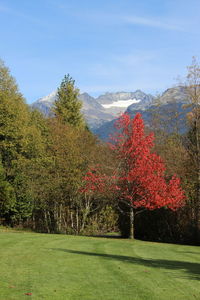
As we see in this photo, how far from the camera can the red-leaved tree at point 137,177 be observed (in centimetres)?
2698

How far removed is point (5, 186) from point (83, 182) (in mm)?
7649

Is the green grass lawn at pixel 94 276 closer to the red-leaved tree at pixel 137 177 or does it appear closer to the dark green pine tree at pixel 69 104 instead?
the red-leaved tree at pixel 137 177

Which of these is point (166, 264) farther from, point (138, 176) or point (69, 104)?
point (69, 104)

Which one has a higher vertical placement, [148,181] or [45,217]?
[148,181]

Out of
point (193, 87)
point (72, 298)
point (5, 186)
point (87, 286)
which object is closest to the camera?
point (72, 298)

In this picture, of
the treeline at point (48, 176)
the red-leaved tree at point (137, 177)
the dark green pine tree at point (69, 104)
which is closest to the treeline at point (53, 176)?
the treeline at point (48, 176)

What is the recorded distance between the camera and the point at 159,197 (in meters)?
26.5

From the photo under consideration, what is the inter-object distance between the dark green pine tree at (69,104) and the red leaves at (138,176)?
84.9 feet

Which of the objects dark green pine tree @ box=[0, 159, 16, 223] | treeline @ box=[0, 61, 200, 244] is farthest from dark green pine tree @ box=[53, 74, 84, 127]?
dark green pine tree @ box=[0, 159, 16, 223]

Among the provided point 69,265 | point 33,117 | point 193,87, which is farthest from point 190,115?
point 33,117

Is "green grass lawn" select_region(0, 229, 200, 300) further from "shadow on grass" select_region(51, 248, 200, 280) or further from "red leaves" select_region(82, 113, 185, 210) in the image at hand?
"red leaves" select_region(82, 113, 185, 210)

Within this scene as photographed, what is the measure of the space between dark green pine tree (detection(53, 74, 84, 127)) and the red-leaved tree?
2558cm

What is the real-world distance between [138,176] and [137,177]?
0.39 feet

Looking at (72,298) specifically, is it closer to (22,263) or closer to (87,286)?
(87,286)
